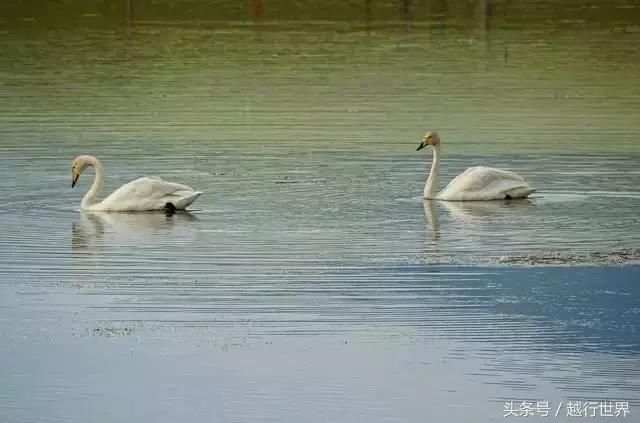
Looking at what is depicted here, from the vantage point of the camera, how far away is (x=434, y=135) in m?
21.5

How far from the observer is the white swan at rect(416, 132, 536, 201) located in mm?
20062

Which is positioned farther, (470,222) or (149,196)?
(149,196)

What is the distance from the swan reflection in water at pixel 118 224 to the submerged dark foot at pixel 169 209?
5 cm

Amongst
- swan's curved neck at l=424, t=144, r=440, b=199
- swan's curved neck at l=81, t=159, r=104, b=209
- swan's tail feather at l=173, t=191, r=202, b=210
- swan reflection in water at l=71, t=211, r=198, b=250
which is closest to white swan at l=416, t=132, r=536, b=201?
swan's curved neck at l=424, t=144, r=440, b=199

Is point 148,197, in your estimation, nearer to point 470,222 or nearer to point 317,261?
point 470,222

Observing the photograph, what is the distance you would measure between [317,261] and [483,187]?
462cm

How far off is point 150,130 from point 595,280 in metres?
13.8

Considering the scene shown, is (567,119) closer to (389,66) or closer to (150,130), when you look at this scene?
(150,130)

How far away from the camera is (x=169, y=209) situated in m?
19.4

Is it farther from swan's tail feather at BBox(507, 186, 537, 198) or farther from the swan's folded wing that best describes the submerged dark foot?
swan's tail feather at BBox(507, 186, 537, 198)

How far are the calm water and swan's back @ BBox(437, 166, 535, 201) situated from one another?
15 cm

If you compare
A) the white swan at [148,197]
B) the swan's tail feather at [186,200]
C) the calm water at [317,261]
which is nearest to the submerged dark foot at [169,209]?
the white swan at [148,197]

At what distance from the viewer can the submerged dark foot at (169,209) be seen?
63.2 ft

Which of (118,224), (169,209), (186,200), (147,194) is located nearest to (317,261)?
(118,224)
